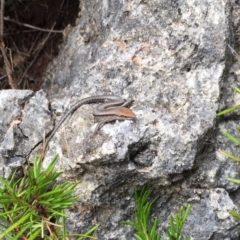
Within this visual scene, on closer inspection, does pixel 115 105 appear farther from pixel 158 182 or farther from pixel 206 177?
pixel 206 177

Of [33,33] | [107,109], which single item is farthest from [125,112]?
[33,33]

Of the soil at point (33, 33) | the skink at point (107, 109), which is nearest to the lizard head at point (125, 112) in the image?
the skink at point (107, 109)

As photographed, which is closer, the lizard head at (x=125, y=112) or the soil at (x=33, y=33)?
the lizard head at (x=125, y=112)

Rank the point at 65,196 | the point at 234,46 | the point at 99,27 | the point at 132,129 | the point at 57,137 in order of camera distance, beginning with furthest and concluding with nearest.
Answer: the point at 99,27, the point at 234,46, the point at 57,137, the point at 132,129, the point at 65,196

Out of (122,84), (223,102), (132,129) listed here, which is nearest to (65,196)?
(132,129)

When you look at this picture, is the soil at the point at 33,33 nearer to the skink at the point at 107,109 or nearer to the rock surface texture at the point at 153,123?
the rock surface texture at the point at 153,123

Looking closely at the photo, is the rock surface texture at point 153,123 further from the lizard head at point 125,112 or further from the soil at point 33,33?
the soil at point 33,33

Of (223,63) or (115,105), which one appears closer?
(115,105)
